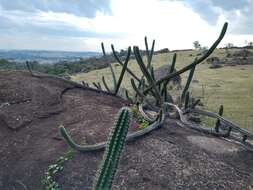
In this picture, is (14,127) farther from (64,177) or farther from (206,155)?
(206,155)

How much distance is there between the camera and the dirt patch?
154 inches

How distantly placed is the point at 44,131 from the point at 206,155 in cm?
189

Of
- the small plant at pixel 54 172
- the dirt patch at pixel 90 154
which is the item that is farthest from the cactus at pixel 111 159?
the small plant at pixel 54 172

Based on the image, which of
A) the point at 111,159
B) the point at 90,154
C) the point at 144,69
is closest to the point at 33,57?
the point at 144,69

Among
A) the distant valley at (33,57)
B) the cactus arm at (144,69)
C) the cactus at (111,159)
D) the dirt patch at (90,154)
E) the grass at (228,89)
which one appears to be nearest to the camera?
the cactus at (111,159)

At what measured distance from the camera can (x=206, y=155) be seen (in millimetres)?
4223

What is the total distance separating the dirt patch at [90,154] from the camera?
12.8 ft

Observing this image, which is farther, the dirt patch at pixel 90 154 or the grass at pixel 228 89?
the grass at pixel 228 89

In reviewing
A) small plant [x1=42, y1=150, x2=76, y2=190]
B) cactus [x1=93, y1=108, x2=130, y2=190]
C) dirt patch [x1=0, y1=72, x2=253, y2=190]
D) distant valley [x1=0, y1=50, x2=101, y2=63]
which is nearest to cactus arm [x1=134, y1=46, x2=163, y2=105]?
dirt patch [x1=0, y1=72, x2=253, y2=190]

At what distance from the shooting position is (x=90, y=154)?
4219 millimetres

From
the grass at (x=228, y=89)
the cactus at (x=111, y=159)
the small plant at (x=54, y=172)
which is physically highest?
the cactus at (x=111, y=159)

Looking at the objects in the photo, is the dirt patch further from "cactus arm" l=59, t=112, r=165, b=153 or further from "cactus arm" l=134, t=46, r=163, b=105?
"cactus arm" l=134, t=46, r=163, b=105

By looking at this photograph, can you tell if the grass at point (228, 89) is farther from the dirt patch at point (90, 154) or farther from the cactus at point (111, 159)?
the cactus at point (111, 159)

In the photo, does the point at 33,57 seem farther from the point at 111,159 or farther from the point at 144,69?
the point at 111,159
